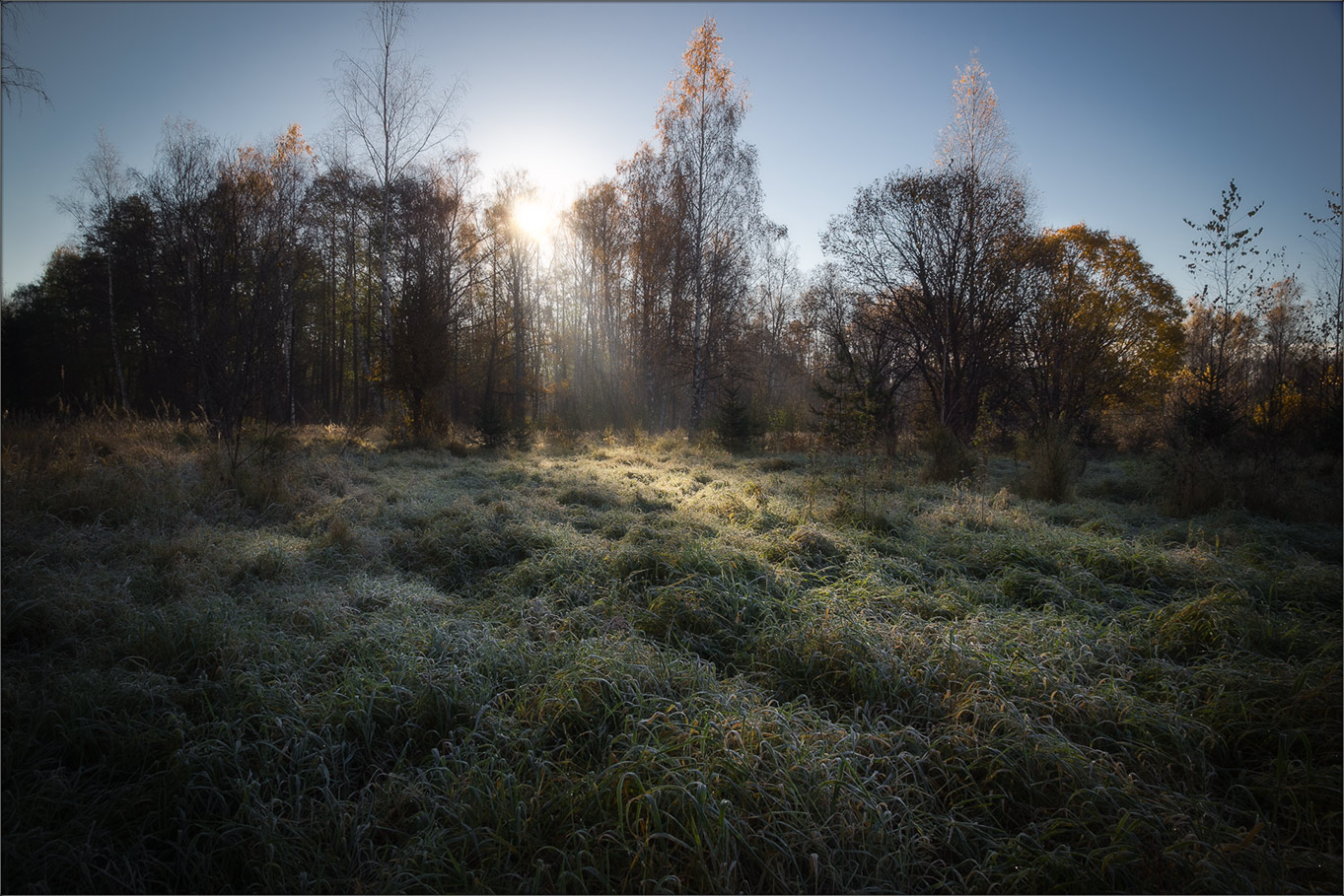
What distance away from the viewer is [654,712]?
2.40 metres

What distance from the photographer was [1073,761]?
82.6 inches

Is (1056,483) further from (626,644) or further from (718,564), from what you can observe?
(626,644)

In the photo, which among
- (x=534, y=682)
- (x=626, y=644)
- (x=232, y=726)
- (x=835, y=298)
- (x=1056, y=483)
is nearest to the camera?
(x=232, y=726)

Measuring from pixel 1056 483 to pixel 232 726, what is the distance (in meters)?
9.96

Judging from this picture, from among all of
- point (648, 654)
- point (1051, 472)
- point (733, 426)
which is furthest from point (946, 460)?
point (648, 654)

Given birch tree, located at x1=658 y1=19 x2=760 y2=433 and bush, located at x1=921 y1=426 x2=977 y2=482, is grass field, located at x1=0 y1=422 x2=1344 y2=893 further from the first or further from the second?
birch tree, located at x1=658 y1=19 x2=760 y2=433

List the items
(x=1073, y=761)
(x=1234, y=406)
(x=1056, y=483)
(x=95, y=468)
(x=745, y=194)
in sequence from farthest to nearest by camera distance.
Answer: (x=745, y=194) → (x=1234, y=406) → (x=1056, y=483) → (x=95, y=468) → (x=1073, y=761)

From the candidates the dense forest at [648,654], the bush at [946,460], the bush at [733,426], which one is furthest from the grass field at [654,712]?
the bush at [733,426]

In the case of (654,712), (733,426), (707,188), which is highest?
(707,188)

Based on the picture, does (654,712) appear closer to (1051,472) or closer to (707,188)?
(1051,472)

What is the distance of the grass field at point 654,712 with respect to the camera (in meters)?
1.75

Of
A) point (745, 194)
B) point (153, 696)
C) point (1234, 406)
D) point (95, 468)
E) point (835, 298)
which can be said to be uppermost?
point (745, 194)

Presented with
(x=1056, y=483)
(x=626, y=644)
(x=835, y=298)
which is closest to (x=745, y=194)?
(x=835, y=298)

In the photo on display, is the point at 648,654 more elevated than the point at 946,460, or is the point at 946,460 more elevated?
the point at 946,460
